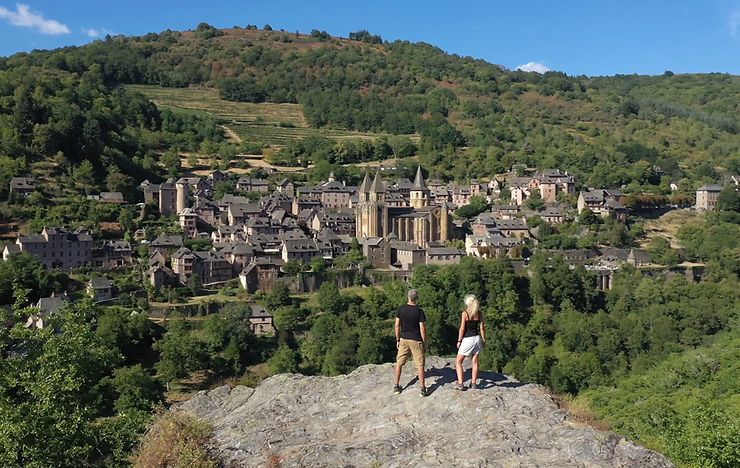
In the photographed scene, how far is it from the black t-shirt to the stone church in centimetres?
4350

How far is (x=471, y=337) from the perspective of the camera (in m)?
9.90

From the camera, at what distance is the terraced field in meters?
88.9

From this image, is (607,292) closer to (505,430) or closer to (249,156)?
(505,430)

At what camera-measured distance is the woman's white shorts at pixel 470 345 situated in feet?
32.2

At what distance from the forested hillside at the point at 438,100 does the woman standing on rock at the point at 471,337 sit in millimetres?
54618

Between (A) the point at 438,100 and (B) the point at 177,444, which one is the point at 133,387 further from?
(A) the point at 438,100

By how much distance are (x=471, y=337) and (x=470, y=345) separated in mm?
128

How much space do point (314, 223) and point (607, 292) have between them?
2384 cm

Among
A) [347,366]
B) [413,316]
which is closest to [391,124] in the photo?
[347,366]

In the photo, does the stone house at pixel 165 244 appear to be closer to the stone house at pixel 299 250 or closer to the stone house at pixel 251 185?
the stone house at pixel 299 250

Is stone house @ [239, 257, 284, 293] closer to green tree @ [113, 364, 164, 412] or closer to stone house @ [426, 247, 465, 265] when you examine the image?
stone house @ [426, 247, 465, 265]

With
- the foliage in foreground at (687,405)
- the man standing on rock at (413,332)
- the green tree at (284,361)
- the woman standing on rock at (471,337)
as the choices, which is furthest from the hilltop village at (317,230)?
the woman standing on rock at (471,337)

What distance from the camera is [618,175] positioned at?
7062 cm

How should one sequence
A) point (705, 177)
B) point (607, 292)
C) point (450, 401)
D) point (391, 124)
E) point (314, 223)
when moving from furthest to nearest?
point (391, 124)
point (705, 177)
point (314, 223)
point (607, 292)
point (450, 401)
